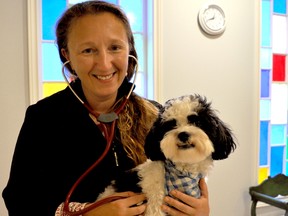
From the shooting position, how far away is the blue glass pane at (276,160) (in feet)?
10.7

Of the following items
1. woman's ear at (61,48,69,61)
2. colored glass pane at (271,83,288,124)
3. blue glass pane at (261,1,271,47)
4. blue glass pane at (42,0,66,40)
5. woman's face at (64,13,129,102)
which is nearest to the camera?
woman's face at (64,13,129,102)

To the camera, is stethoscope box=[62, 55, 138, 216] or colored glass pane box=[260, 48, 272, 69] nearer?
stethoscope box=[62, 55, 138, 216]

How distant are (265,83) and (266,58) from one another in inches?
10.3

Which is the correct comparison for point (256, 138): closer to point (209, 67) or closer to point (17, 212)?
point (209, 67)

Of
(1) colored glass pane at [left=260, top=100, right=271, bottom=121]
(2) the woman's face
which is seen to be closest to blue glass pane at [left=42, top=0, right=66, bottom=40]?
(2) the woman's face

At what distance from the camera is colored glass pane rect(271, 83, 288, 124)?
3221 mm

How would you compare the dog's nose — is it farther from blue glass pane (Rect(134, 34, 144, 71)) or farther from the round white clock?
the round white clock

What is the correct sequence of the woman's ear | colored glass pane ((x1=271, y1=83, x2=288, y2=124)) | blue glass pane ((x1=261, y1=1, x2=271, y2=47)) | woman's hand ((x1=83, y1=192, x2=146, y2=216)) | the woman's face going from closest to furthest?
woman's hand ((x1=83, y1=192, x2=146, y2=216))
the woman's face
the woman's ear
blue glass pane ((x1=261, y1=1, x2=271, y2=47))
colored glass pane ((x1=271, y1=83, x2=288, y2=124))

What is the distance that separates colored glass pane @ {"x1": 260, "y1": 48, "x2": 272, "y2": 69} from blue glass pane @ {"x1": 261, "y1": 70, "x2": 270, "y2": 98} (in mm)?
62

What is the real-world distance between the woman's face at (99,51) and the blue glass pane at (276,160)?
2589mm

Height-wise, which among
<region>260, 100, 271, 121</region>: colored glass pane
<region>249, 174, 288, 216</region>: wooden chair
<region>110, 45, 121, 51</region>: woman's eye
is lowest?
<region>249, 174, 288, 216</region>: wooden chair

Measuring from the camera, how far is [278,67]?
3.24 metres

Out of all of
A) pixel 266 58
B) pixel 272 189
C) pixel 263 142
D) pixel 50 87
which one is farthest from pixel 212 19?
pixel 272 189

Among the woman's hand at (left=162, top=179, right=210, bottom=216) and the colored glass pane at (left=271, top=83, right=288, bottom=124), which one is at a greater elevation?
the colored glass pane at (left=271, top=83, right=288, bottom=124)
